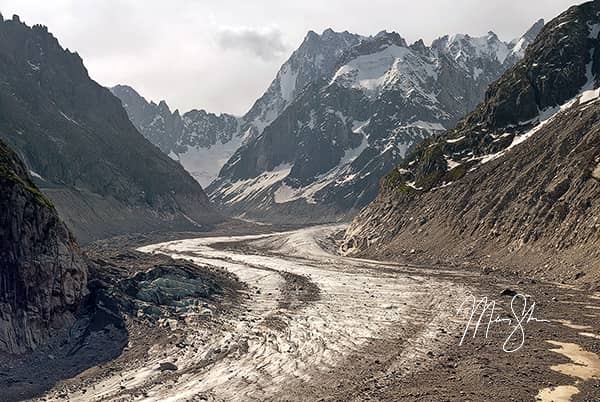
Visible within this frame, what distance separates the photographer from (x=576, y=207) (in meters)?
67.6

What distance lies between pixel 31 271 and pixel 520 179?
67.3 metres

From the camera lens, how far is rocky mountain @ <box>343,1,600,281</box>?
68188mm

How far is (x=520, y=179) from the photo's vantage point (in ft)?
275

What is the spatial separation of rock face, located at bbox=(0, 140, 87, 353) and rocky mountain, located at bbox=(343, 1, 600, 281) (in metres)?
50.5

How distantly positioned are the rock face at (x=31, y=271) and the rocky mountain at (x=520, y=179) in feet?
166

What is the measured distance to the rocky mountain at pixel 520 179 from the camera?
68188 millimetres

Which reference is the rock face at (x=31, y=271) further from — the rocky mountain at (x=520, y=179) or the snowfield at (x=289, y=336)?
the rocky mountain at (x=520, y=179)

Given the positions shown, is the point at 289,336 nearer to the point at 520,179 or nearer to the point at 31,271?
the point at 31,271
